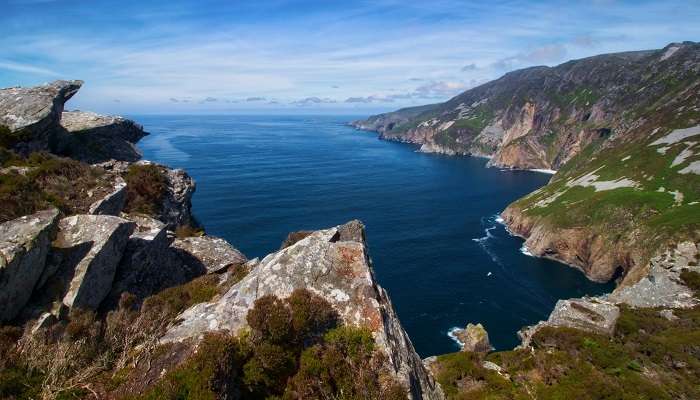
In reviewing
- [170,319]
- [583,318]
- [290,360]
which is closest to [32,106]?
[170,319]

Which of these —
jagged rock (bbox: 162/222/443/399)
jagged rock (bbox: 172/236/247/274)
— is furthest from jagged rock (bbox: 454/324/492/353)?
jagged rock (bbox: 162/222/443/399)

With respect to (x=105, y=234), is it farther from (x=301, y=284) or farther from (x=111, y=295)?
(x=301, y=284)

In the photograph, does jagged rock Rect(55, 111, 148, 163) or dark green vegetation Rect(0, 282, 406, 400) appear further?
jagged rock Rect(55, 111, 148, 163)

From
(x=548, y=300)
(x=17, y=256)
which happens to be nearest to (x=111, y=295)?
(x=17, y=256)

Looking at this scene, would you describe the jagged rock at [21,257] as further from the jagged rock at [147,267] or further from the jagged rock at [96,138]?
the jagged rock at [96,138]

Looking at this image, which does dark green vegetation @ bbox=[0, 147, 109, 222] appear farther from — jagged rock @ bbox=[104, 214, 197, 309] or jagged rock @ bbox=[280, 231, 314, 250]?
jagged rock @ bbox=[280, 231, 314, 250]

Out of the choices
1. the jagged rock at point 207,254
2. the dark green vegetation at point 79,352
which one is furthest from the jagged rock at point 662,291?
the dark green vegetation at point 79,352
